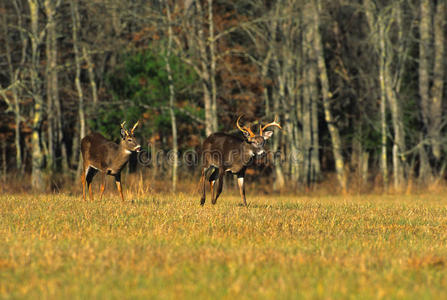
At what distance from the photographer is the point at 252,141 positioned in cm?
1487

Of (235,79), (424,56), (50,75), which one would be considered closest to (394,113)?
(424,56)

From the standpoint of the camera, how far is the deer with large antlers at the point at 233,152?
15.0m

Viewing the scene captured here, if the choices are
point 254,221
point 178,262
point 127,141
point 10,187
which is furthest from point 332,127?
point 178,262

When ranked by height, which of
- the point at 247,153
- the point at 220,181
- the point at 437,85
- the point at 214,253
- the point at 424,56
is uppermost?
the point at 424,56

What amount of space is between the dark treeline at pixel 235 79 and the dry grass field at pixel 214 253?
39.5 ft

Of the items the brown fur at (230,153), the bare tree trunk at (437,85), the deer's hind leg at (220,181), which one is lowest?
the deer's hind leg at (220,181)

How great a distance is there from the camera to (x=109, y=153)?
15.1 meters

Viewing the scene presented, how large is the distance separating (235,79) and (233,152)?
18.1 meters

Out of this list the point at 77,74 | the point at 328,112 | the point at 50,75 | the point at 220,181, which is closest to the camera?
the point at 220,181

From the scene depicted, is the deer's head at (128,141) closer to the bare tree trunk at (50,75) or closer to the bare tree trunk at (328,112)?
the bare tree trunk at (50,75)

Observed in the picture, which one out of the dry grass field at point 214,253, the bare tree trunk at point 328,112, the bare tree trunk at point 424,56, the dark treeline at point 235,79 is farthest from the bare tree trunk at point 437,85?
the dry grass field at point 214,253

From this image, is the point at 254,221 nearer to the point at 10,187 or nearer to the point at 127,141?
the point at 127,141

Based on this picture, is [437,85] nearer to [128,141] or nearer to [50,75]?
[50,75]

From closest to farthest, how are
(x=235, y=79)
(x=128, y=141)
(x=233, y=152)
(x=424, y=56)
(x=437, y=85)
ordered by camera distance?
(x=128, y=141)
(x=233, y=152)
(x=424, y=56)
(x=437, y=85)
(x=235, y=79)
